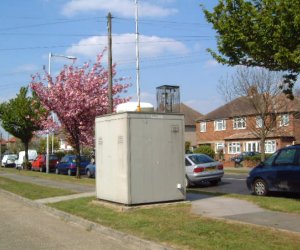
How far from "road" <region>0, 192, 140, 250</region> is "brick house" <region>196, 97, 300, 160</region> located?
28064mm

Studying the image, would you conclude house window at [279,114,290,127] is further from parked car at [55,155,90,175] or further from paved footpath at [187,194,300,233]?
paved footpath at [187,194,300,233]

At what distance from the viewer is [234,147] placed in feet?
189

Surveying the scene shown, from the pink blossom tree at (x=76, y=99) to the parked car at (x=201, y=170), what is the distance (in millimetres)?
8383

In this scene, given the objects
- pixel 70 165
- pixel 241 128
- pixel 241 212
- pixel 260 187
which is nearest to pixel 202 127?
pixel 241 128

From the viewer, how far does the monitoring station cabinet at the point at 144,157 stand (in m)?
12.2

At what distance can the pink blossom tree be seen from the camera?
2672 cm

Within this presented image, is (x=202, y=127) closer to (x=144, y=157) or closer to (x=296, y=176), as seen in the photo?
(x=296, y=176)

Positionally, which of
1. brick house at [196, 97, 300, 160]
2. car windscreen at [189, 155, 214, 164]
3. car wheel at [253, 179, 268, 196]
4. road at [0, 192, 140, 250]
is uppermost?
brick house at [196, 97, 300, 160]

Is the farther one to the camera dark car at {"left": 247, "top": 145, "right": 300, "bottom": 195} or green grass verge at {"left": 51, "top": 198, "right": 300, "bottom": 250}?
dark car at {"left": 247, "top": 145, "right": 300, "bottom": 195}

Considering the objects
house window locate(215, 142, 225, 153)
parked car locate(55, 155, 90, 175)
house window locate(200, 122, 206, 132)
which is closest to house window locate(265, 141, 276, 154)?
house window locate(215, 142, 225, 153)

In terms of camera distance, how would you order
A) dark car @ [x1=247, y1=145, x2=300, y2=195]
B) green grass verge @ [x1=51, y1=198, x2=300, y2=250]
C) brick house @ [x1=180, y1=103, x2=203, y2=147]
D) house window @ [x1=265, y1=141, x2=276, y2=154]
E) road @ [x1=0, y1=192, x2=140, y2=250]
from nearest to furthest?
green grass verge @ [x1=51, y1=198, x2=300, y2=250] < road @ [x1=0, y1=192, x2=140, y2=250] < dark car @ [x1=247, y1=145, x2=300, y2=195] < house window @ [x1=265, y1=141, x2=276, y2=154] < brick house @ [x1=180, y1=103, x2=203, y2=147]

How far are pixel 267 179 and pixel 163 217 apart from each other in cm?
510

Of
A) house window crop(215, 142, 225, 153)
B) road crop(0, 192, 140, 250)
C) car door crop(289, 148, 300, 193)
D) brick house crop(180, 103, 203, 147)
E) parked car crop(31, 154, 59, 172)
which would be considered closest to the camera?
road crop(0, 192, 140, 250)

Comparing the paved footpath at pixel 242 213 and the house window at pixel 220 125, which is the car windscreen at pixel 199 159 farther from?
the house window at pixel 220 125
